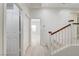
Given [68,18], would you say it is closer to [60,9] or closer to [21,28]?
[60,9]

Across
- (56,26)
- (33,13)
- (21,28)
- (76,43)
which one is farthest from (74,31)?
(33,13)

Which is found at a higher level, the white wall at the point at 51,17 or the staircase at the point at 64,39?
the white wall at the point at 51,17

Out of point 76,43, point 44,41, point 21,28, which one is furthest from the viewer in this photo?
point 44,41

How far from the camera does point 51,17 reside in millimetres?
7387

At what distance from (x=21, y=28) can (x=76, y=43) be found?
1.96 meters

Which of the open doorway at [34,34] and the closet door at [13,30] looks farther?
the open doorway at [34,34]

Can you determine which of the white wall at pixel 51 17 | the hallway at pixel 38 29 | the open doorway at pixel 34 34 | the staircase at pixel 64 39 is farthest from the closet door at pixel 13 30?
the white wall at pixel 51 17

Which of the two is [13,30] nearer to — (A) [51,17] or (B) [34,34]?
(B) [34,34]

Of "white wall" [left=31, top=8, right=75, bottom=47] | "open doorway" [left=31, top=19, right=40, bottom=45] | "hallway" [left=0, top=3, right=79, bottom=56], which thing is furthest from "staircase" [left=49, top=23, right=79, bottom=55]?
"white wall" [left=31, top=8, right=75, bottom=47]

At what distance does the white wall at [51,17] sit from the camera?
7.01m

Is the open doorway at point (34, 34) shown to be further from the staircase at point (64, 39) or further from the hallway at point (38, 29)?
the staircase at point (64, 39)

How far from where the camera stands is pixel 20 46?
5.04 metres

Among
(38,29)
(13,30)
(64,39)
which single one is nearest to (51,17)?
(38,29)

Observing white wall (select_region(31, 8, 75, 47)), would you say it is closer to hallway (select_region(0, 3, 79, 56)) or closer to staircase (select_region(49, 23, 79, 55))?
hallway (select_region(0, 3, 79, 56))
